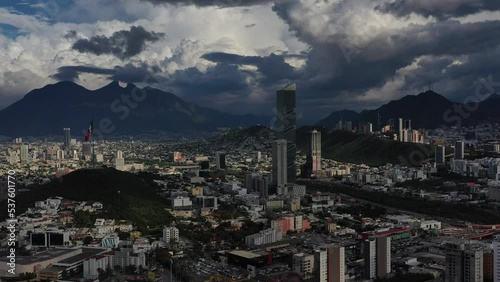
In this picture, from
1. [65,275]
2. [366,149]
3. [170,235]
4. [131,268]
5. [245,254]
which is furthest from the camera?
[366,149]

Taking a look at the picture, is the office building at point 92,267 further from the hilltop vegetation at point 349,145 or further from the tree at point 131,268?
the hilltop vegetation at point 349,145

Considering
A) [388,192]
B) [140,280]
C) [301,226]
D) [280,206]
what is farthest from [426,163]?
[140,280]

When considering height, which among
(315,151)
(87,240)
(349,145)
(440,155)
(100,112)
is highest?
(100,112)

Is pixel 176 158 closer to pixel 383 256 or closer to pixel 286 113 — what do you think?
pixel 286 113

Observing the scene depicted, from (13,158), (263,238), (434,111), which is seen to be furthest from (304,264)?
(434,111)

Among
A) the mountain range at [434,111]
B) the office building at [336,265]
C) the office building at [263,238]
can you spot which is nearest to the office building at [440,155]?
the mountain range at [434,111]

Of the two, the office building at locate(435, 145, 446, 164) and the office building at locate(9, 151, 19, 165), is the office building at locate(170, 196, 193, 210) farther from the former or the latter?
the office building at locate(435, 145, 446, 164)

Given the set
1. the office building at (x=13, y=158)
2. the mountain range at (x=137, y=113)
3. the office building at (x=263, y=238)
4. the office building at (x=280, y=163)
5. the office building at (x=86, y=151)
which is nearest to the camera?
the office building at (x=263, y=238)
